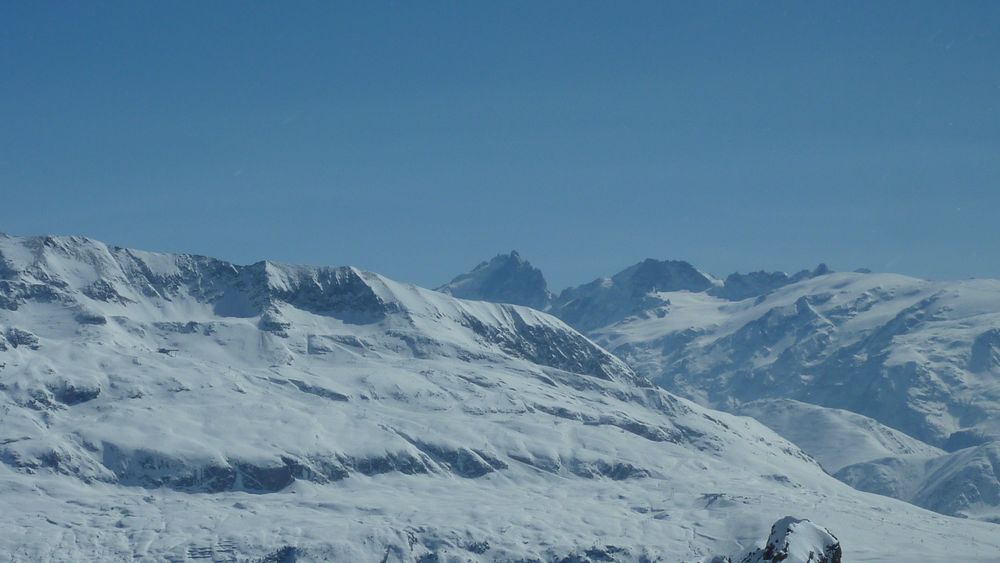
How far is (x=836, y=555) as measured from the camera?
7425 centimetres

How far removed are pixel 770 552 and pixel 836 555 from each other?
3816mm

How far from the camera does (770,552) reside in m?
73.3
